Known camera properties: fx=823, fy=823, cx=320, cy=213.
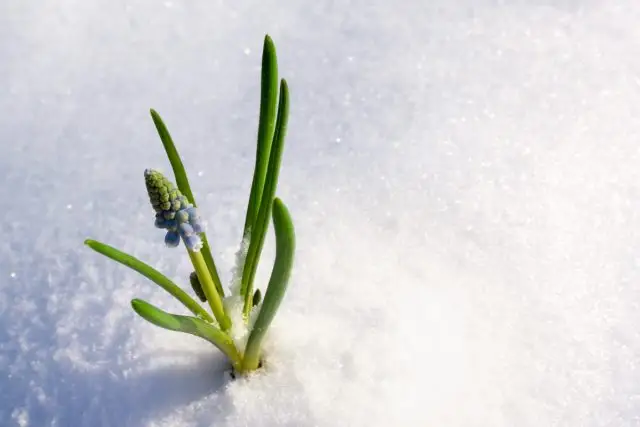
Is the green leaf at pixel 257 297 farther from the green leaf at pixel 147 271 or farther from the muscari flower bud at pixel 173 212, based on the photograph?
the muscari flower bud at pixel 173 212

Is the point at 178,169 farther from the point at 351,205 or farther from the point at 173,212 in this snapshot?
the point at 351,205

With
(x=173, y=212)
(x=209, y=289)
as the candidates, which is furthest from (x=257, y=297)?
(x=173, y=212)

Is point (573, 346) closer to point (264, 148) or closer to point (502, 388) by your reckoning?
point (502, 388)

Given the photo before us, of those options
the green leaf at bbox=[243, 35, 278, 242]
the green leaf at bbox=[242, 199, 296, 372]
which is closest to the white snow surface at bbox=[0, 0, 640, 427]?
the green leaf at bbox=[242, 199, 296, 372]

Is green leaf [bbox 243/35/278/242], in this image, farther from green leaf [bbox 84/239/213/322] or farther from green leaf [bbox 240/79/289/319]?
green leaf [bbox 84/239/213/322]

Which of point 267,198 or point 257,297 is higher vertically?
point 267,198

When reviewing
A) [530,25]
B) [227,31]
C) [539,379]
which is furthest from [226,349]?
[530,25]

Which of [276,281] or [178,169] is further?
[178,169]
